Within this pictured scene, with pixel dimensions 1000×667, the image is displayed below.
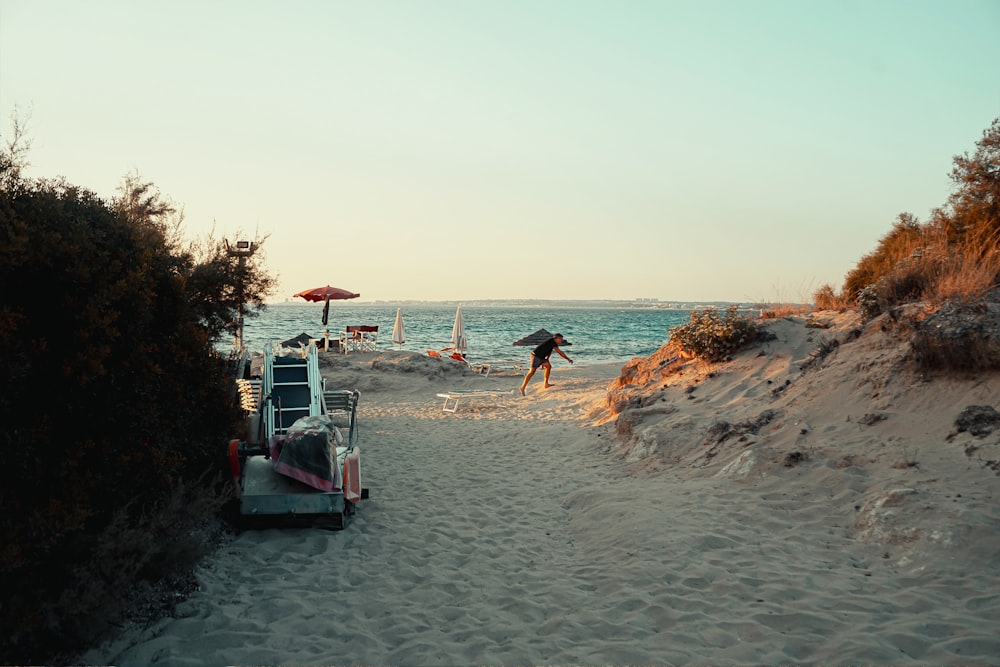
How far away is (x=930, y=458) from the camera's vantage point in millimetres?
5699

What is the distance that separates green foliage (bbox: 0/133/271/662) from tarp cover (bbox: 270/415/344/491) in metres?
1.29

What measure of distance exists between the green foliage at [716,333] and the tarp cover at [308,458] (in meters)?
7.97

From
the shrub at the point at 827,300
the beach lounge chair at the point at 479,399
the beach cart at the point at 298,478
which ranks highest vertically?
the shrub at the point at 827,300

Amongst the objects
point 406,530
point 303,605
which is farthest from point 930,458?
point 303,605

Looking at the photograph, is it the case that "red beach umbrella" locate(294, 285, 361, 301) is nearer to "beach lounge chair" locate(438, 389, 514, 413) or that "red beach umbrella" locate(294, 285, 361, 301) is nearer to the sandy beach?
"beach lounge chair" locate(438, 389, 514, 413)

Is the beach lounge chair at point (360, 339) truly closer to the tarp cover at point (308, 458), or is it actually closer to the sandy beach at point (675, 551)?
the sandy beach at point (675, 551)

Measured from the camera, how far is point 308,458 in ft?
18.1

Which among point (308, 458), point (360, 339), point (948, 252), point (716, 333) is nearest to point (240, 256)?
point (308, 458)

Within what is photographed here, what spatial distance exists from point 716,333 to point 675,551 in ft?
23.7

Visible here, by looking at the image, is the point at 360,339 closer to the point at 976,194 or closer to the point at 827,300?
the point at 827,300

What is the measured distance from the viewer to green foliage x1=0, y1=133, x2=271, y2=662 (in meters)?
2.86

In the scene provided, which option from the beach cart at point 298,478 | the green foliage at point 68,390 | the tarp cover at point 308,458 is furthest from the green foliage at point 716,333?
the green foliage at point 68,390

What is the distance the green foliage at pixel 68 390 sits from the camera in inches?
112

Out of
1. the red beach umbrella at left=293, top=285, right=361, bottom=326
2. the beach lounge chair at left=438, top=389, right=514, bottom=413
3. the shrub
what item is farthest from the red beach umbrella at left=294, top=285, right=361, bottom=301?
the shrub
